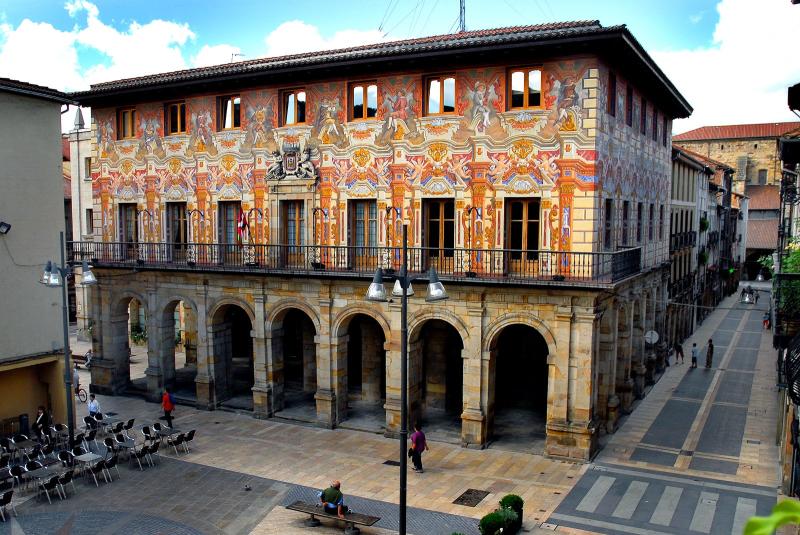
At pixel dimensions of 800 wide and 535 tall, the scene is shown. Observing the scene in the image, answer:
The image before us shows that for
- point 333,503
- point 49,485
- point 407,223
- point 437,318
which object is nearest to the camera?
point 333,503

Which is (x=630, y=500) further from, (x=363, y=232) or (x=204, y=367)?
(x=204, y=367)

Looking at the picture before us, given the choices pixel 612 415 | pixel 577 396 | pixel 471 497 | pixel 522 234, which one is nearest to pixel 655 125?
pixel 522 234

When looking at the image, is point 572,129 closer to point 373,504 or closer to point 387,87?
point 387,87

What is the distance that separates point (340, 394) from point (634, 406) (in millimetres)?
12827

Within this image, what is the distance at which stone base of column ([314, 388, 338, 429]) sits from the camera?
25891mm

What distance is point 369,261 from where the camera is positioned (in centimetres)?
2562

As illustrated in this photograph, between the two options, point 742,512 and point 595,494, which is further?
point 595,494

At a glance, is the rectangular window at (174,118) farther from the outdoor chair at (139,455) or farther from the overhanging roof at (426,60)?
the outdoor chair at (139,455)

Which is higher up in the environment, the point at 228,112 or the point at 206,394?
the point at 228,112

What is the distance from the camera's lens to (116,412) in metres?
28.2

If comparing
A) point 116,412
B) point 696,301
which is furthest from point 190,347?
point 696,301

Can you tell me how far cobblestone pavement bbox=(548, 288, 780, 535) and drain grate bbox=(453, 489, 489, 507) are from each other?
7.12ft

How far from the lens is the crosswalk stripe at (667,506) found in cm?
1792

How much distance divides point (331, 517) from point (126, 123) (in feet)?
70.2
